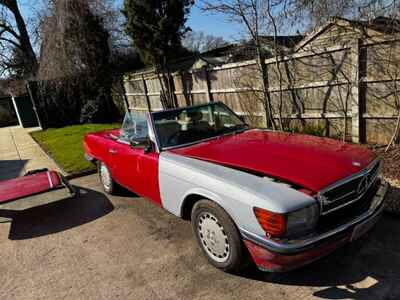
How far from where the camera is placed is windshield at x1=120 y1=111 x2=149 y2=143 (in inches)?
149

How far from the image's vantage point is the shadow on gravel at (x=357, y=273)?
246 centimetres

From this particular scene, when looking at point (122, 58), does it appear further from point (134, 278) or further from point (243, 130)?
point (134, 278)

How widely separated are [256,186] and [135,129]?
7.62ft

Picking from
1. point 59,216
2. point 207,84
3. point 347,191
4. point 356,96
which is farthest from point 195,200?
point 207,84

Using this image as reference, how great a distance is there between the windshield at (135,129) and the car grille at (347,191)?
2170 mm

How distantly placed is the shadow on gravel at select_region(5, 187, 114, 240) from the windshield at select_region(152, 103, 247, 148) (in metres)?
1.77

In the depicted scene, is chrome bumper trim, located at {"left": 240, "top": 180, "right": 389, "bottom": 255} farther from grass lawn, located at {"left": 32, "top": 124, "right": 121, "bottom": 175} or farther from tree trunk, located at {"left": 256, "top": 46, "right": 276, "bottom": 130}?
grass lawn, located at {"left": 32, "top": 124, "right": 121, "bottom": 175}

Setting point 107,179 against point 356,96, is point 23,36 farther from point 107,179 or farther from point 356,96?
point 356,96

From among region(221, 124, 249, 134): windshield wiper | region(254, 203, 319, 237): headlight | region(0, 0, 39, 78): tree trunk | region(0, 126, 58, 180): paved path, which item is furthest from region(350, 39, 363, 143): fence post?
region(0, 0, 39, 78): tree trunk

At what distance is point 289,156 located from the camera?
112 inches

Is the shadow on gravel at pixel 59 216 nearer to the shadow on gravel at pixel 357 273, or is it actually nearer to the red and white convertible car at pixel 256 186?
the red and white convertible car at pixel 256 186

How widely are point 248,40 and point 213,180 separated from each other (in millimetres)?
5544

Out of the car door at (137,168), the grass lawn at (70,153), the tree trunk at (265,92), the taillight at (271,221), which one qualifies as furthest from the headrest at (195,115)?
the grass lawn at (70,153)

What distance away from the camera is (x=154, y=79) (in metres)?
11.6
